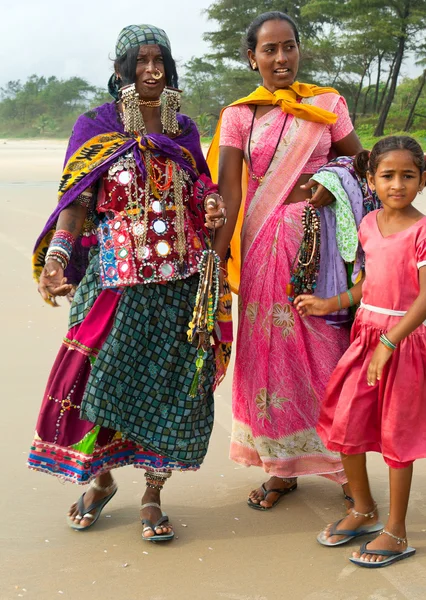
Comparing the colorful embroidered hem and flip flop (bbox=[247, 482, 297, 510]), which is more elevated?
the colorful embroidered hem

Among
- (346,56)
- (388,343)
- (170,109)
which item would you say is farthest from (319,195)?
(346,56)

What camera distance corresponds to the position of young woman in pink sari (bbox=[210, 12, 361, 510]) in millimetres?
3785

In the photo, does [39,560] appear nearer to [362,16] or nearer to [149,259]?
[149,259]

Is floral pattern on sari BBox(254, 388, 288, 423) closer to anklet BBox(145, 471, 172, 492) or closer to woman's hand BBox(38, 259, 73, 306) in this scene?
anklet BBox(145, 471, 172, 492)

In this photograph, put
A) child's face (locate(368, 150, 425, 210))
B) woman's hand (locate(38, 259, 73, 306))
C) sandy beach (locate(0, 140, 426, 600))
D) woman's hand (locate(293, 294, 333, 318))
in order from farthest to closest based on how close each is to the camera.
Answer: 1. woman's hand (locate(293, 294, 333, 318))
2. woman's hand (locate(38, 259, 73, 306))
3. child's face (locate(368, 150, 425, 210))
4. sandy beach (locate(0, 140, 426, 600))

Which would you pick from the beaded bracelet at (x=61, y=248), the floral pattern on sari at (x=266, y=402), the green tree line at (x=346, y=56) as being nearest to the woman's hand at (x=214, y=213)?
the beaded bracelet at (x=61, y=248)

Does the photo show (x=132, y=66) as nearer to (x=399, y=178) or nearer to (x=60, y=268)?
(x=60, y=268)

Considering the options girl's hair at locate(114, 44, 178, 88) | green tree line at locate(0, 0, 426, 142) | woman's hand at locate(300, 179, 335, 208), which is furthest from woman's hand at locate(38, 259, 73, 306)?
green tree line at locate(0, 0, 426, 142)

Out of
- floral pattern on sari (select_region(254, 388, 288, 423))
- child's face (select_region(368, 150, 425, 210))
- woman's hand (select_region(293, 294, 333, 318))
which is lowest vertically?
floral pattern on sari (select_region(254, 388, 288, 423))

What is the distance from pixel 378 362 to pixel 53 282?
4.33 feet

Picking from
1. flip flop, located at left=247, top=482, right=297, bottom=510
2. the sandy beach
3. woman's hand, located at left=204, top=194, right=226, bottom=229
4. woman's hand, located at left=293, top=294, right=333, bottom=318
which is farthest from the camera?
flip flop, located at left=247, top=482, right=297, bottom=510

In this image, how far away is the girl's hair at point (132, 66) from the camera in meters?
3.50

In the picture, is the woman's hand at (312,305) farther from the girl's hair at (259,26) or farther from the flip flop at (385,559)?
the girl's hair at (259,26)

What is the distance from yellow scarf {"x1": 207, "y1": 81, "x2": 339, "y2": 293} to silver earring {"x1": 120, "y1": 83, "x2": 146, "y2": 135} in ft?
1.57
